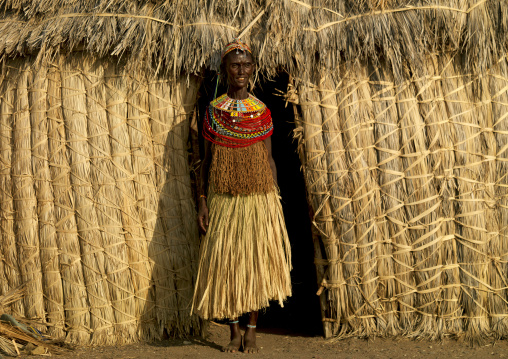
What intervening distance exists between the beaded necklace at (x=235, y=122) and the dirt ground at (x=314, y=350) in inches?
59.8

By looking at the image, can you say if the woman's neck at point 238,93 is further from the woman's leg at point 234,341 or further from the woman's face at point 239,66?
the woman's leg at point 234,341

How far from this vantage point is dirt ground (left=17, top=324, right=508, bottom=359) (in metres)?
3.83

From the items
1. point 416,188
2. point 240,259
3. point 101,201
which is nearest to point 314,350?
point 240,259

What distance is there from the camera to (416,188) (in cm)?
402

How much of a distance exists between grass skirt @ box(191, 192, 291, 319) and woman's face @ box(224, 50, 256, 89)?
81 cm

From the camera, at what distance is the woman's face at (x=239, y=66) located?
380 centimetres

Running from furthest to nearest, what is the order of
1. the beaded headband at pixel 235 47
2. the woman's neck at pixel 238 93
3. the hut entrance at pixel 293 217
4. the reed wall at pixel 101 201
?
1. the hut entrance at pixel 293 217
2. the reed wall at pixel 101 201
3. the woman's neck at pixel 238 93
4. the beaded headband at pixel 235 47

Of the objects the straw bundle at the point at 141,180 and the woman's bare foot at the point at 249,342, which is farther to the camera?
the straw bundle at the point at 141,180

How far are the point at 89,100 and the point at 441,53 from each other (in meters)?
2.66

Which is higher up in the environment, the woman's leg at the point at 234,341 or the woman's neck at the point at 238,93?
the woman's neck at the point at 238,93

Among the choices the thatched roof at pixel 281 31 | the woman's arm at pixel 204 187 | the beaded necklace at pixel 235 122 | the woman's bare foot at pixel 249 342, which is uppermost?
the thatched roof at pixel 281 31

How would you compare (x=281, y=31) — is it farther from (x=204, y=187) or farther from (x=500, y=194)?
(x=500, y=194)

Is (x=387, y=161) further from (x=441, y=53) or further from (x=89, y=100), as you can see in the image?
(x=89, y=100)

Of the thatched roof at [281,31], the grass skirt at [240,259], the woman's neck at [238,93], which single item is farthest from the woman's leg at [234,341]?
the thatched roof at [281,31]
